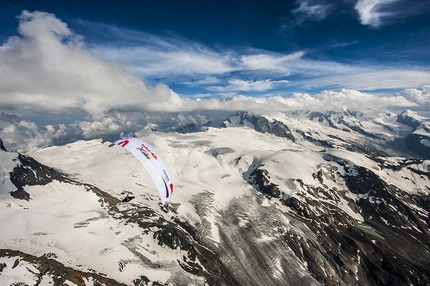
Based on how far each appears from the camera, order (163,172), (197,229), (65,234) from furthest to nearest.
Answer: (197,229) → (65,234) → (163,172)

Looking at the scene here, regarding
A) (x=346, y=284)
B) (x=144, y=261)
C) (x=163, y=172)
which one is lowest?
(x=346, y=284)

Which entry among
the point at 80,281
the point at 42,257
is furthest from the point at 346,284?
the point at 42,257

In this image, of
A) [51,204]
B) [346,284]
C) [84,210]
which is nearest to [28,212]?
[51,204]

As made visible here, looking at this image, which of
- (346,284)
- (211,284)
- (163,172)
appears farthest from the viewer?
(346,284)

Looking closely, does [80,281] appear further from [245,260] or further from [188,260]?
[245,260]

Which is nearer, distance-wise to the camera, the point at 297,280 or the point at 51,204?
the point at 297,280

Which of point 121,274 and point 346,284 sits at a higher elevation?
point 121,274
